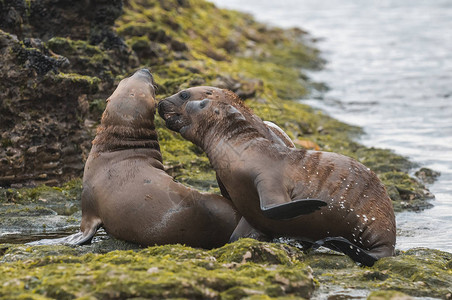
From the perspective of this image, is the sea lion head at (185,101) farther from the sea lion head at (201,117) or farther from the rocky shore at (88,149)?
the rocky shore at (88,149)

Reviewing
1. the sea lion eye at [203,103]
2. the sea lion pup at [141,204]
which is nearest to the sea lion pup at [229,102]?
the sea lion eye at [203,103]

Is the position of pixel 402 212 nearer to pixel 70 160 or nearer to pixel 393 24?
pixel 70 160

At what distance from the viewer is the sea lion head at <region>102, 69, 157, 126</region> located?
8055mm

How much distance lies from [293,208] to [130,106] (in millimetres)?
2568

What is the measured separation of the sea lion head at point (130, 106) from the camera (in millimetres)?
8055

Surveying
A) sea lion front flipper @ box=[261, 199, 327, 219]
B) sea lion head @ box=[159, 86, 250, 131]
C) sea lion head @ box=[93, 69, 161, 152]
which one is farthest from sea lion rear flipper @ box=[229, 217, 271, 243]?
sea lion head @ box=[93, 69, 161, 152]

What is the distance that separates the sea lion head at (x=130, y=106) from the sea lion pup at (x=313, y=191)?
113 cm

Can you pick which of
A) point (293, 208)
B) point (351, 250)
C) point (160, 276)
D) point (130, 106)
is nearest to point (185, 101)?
point (130, 106)

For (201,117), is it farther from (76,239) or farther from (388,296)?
(388,296)

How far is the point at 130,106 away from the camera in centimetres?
808

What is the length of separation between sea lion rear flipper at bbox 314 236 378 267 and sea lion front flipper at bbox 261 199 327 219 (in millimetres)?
585

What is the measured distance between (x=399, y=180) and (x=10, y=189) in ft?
18.0

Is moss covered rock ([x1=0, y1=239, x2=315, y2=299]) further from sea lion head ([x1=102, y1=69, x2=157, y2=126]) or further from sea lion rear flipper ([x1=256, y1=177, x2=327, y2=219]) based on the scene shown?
sea lion head ([x1=102, y1=69, x2=157, y2=126])

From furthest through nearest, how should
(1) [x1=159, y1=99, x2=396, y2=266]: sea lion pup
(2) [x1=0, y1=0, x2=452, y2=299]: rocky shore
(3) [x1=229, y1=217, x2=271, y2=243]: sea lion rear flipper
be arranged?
1. (3) [x1=229, y1=217, x2=271, y2=243]: sea lion rear flipper
2. (1) [x1=159, y1=99, x2=396, y2=266]: sea lion pup
3. (2) [x1=0, y1=0, x2=452, y2=299]: rocky shore
